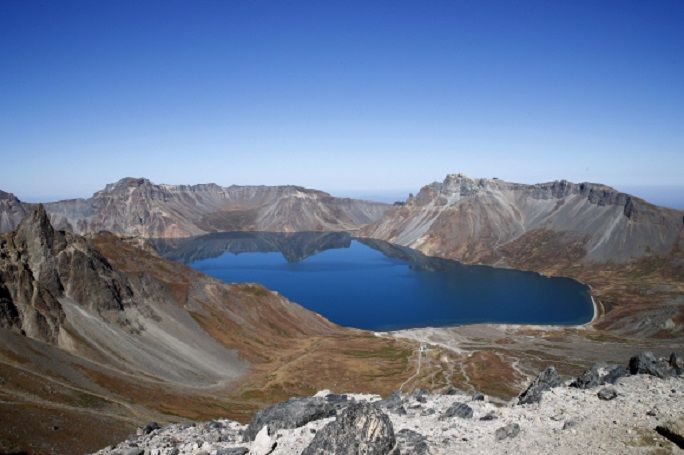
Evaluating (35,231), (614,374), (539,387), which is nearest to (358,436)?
(539,387)

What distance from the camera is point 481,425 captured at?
27828mm

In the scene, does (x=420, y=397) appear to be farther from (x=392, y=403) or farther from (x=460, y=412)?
(x=460, y=412)

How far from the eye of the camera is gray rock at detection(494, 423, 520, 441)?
2583 cm

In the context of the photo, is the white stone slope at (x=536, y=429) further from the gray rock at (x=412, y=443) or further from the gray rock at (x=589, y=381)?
the gray rock at (x=589, y=381)

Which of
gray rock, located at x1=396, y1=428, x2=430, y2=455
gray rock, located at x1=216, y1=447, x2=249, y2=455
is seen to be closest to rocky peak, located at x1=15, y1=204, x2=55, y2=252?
gray rock, located at x1=216, y1=447, x2=249, y2=455

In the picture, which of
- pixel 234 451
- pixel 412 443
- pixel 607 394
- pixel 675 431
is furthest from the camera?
pixel 607 394

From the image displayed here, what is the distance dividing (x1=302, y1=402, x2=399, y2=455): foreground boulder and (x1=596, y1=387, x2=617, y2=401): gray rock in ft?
44.1

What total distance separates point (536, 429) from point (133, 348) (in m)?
76.2

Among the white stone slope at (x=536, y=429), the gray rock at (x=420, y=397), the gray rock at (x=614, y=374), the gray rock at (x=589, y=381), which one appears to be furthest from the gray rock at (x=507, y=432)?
the gray rock at (x=420, y=397)

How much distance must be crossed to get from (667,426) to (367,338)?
109839mm

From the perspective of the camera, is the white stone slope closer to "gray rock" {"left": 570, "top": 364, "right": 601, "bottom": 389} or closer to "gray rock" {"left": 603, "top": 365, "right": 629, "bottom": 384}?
"gray rock" {"left": 603, "top": 365, "right": 629, "bottom": 384}

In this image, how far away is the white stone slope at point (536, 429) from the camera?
80.1 feet

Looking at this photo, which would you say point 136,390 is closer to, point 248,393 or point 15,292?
point 248,393

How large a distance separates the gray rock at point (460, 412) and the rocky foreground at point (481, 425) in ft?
0.19
